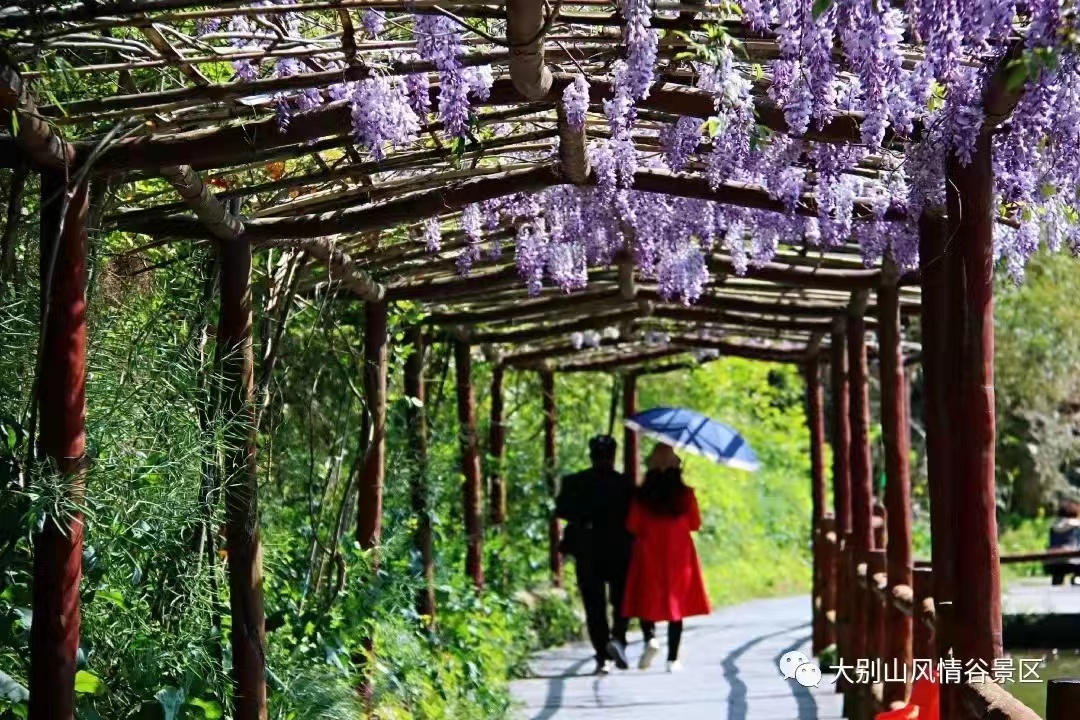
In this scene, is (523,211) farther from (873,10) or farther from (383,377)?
(873,10)

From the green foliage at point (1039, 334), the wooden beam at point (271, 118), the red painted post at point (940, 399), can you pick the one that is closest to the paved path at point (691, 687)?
the red painted post at point (940, 399)

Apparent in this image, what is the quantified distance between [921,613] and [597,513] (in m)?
4.23

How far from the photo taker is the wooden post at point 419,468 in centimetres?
834

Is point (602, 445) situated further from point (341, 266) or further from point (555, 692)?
point (341, 266)

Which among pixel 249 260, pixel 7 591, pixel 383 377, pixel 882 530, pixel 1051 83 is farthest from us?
pixel 882 530

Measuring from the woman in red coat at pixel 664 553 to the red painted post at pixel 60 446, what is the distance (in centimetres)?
562

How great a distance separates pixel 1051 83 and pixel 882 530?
724 cm

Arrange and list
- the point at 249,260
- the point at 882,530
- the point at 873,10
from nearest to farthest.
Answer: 1. the point at 873,10
2. the point at 249,260
3. the point at 882,530

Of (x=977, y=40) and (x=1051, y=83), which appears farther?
(x=1051, y=83)

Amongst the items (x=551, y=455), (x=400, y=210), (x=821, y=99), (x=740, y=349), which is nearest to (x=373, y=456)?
(x=400, y=210)

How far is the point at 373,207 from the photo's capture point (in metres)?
5.38

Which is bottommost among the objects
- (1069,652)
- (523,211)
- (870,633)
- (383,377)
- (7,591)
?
(1069,652)

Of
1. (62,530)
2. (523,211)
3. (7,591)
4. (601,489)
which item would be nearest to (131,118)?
(62,530)

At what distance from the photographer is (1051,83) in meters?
3.87
